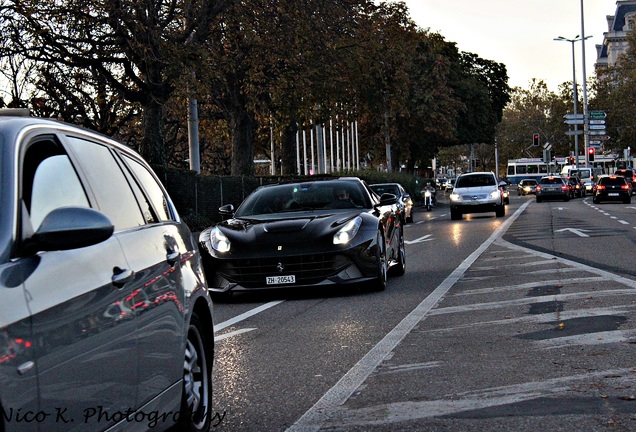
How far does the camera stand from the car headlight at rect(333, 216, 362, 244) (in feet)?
42.1

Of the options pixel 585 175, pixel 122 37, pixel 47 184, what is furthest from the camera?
pixel 585 175

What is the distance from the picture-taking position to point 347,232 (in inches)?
509

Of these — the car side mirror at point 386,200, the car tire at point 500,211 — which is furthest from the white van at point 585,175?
the car side mirror at point 386,200

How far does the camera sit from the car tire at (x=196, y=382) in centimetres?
521

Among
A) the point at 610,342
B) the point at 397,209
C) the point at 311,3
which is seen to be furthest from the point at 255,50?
the point at 610,342

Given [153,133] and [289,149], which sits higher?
[153,133]

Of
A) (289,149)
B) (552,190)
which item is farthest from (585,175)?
(289,149)

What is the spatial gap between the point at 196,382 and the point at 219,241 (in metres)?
7.42

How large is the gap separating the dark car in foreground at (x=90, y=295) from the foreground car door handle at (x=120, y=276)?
0.01 meters

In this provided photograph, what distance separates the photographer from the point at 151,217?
5.33 m

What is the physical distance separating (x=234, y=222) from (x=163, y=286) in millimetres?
8513

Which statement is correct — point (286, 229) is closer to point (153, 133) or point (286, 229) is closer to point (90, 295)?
point (90, 295)

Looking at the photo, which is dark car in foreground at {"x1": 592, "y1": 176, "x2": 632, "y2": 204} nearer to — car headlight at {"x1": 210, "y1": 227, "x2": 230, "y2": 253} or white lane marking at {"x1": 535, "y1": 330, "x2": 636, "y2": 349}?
car headlight at {"x1": 210, "y1": 227, "x2": 230, "y2": 253}

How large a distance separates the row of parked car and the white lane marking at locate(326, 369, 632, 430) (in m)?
49.7
